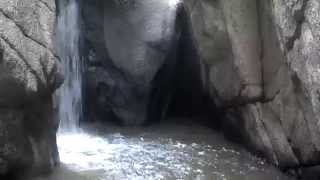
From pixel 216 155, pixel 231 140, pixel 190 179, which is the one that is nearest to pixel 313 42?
pixel 190 179

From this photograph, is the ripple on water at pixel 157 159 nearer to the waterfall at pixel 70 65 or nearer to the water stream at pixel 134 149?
the water stream at pixel 134 149

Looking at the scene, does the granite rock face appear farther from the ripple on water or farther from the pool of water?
the ripple on water

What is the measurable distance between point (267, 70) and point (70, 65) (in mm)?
4574

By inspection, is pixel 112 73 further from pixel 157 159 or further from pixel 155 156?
pixel 157 159

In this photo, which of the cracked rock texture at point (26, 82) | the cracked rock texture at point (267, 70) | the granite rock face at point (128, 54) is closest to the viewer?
the cracked rock texture at point (267, 70)

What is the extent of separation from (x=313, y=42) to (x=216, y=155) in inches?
135

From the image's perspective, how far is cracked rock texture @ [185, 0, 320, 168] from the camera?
5614 millimetres

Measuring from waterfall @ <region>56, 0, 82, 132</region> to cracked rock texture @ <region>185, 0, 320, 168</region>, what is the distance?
8.76 feet

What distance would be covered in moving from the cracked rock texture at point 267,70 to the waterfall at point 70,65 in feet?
8.76

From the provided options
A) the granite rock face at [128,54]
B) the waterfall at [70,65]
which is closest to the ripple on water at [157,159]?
the waterfall at [70,65]

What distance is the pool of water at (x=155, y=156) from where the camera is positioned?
23.6ft

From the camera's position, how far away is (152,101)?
11297 mm

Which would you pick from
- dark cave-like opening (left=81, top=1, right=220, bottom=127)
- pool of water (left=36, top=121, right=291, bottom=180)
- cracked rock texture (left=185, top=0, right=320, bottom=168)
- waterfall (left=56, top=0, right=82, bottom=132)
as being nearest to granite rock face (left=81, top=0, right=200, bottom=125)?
dark cave-like opening (left=81, top=1, right=220, bottom=127)

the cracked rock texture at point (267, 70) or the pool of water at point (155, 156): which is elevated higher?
the cracked rock texture at point (267, 70)
